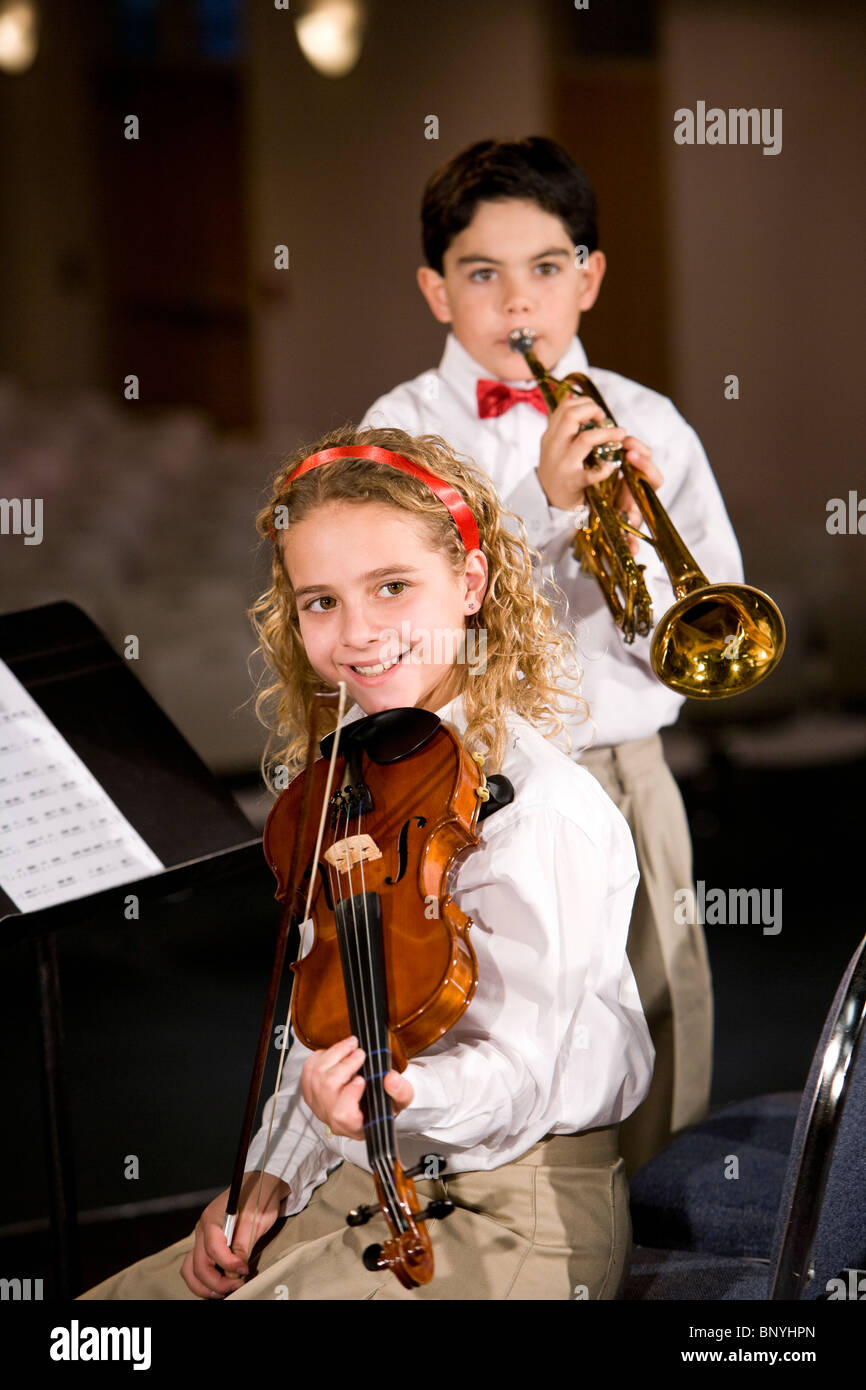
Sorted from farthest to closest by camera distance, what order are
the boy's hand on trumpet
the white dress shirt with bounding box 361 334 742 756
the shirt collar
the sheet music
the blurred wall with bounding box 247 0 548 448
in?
the blurred wall with bounding box 247 0 548 448
the shirt collar
the white dress shirt with bounding box 361 334 742 756
the boy's hand on trumpet
the sheet music

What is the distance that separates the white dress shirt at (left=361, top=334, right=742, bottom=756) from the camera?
72.2 inches

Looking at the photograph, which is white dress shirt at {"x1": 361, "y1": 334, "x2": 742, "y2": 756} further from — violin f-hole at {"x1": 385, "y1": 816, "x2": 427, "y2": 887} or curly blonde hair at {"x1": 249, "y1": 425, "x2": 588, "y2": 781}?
violin f-hole at {"x1": 385, "y1": 816, "x2": 427, "y2": 887}

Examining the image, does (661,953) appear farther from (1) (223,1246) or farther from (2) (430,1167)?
(1) (223,1246)

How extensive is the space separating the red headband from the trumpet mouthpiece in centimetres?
48

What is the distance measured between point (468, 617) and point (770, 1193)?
0.89 m

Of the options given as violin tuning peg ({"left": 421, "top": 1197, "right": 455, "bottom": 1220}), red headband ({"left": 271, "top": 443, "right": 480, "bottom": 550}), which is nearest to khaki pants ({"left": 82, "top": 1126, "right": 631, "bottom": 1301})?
violin tuning peg ({"left": 421, "top": 1197, "right": 455, "bottom": 1220})

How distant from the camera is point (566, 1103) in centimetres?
139

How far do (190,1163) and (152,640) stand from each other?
2.42 metres

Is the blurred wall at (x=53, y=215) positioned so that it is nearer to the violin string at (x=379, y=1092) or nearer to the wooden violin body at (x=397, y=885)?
the wooden violin body at (x=397, y=885)

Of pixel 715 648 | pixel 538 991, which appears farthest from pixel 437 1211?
pixel 715 648

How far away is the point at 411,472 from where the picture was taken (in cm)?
146

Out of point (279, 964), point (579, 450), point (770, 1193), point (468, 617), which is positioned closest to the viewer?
point (279, 964)
